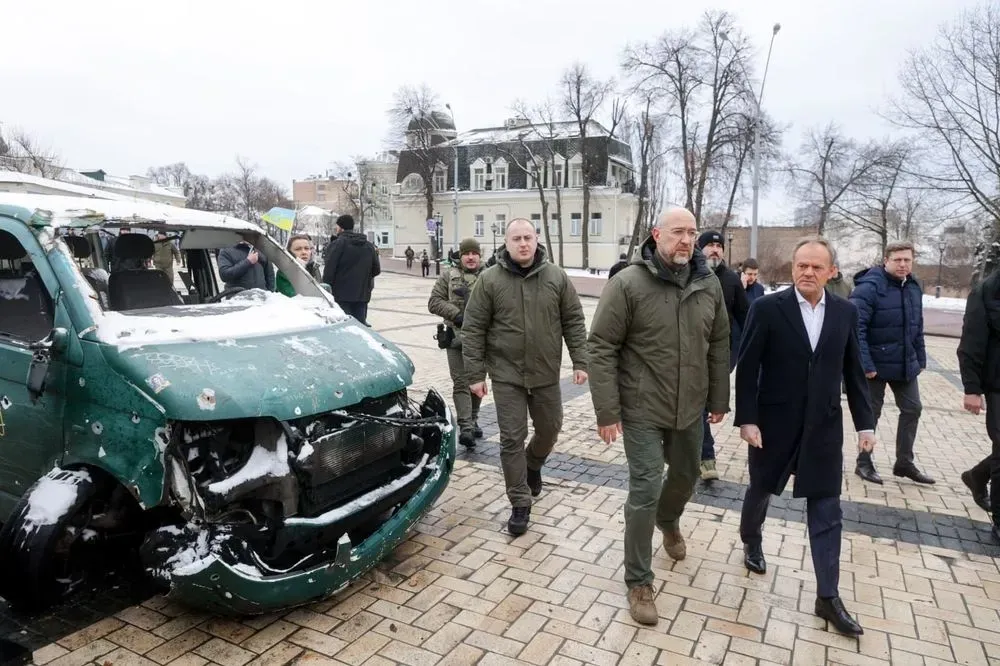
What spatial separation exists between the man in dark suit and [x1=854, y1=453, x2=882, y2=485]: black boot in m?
2.33

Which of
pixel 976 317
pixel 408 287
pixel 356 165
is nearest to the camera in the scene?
pixel 976 317

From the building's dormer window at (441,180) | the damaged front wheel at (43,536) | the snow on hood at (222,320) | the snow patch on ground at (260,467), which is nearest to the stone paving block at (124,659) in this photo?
the damaged front wheel at (43,536)

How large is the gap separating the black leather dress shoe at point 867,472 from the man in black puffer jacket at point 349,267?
5.61 metres

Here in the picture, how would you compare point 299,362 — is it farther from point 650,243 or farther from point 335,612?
point 650,243

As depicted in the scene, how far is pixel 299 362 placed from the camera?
355 centimetres

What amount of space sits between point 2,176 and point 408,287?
52.5 feet

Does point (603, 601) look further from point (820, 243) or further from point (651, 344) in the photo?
point (820, 243)

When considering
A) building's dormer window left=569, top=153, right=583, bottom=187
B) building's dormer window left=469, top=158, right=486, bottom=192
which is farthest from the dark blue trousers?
building's dormer window left=469, top=158, right=486, bottom=192

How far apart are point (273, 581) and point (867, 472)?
4.82 m

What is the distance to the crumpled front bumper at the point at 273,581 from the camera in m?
2.88

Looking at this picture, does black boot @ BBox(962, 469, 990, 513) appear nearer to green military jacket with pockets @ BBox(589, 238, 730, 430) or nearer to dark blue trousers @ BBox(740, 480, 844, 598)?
dark blue trousers @ BBox(740, 480, 844, 598)

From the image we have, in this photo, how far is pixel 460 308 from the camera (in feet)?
19.8

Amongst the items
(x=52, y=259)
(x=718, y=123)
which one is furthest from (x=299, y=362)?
(x=718, y=123)

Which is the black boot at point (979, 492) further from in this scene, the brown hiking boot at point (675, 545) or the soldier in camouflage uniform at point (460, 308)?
the soldier in camouflage uniform at point (460, 308)
